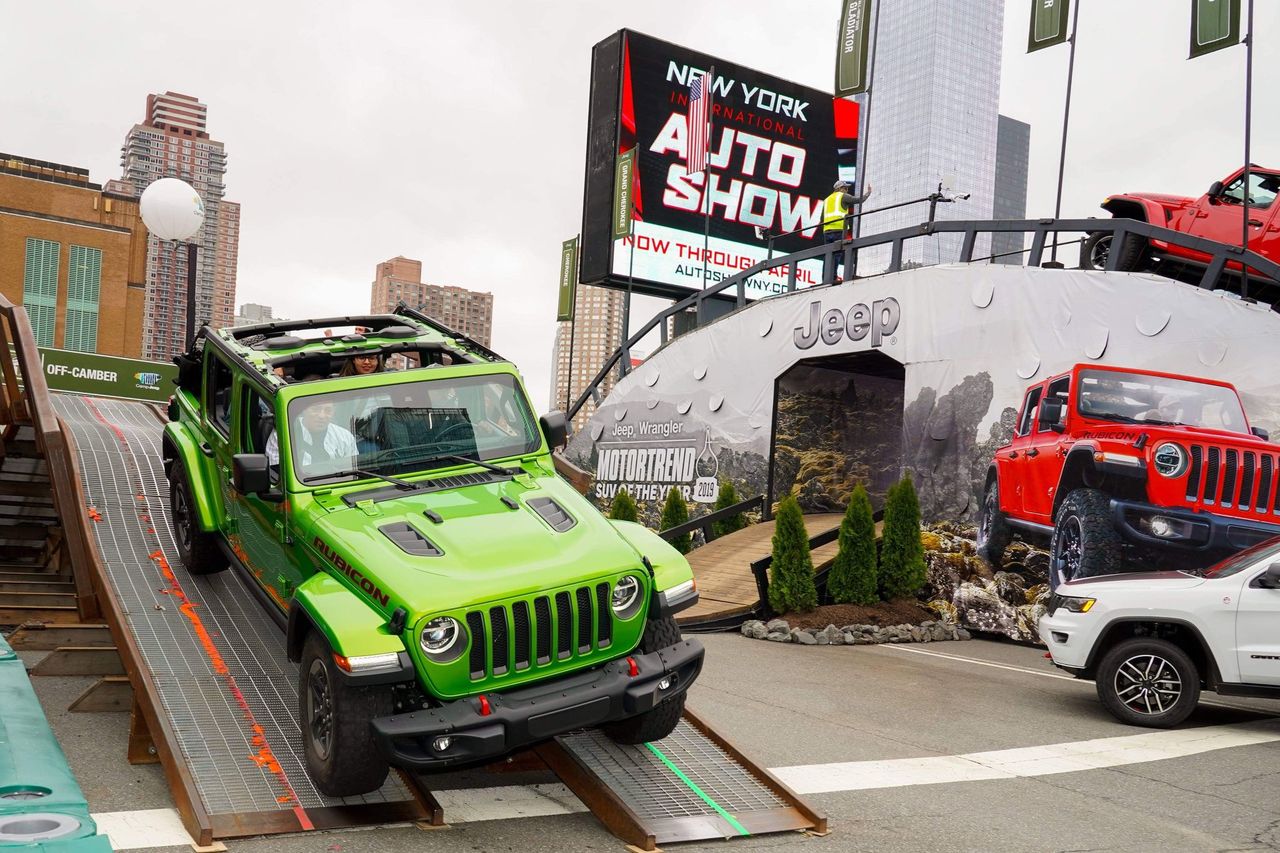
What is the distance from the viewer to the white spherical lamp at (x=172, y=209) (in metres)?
12.9

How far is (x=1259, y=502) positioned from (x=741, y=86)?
66.8ft

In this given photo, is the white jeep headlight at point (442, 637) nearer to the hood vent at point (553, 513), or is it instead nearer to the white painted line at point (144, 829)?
the hood vent at point (553, 513)

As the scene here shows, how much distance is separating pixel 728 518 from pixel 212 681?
1550cm

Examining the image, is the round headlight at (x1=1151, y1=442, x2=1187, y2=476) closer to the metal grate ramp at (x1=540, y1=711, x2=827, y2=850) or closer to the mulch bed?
the mulch bed

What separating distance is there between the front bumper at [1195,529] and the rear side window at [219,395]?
417 inches

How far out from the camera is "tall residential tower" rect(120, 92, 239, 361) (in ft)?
120

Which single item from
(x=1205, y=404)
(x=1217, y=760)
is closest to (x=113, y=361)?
(x=1205, y=404)

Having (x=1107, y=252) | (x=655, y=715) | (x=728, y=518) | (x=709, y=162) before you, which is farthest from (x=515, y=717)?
(x=709, y=162)

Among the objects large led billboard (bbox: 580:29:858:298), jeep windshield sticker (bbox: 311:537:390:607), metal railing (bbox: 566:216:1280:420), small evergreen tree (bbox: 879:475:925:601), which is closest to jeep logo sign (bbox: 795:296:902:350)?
metal railing (bbox: 566:216:1280:420)

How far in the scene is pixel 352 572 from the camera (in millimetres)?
5484

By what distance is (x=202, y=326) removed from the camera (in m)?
8.48

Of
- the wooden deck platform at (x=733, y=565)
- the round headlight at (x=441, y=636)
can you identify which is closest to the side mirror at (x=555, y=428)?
the round headlight at (x=441, y=636)

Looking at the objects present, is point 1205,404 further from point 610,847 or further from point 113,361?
point 113,361

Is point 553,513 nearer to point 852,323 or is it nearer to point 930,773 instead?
point 930,773
